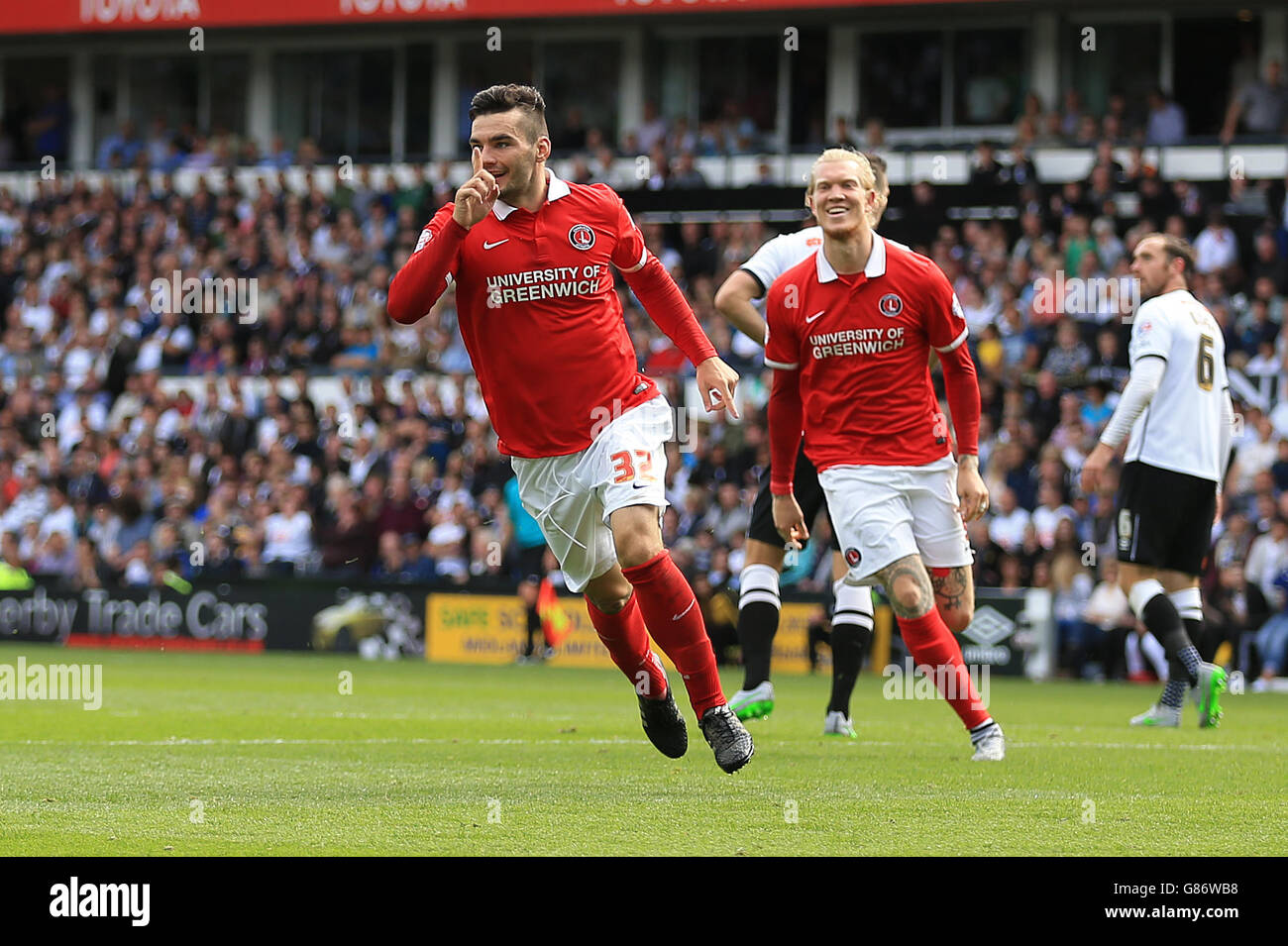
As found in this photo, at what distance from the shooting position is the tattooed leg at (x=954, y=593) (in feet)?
26.4

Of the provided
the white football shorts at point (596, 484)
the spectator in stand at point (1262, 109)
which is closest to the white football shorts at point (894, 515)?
the white football shorts at point (596, 484)

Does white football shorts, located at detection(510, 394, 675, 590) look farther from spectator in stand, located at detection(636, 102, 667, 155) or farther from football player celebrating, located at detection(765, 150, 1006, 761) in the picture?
spectator in stand, located at detection(636, 102, 667, 155)

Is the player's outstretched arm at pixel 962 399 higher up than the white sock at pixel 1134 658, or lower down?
higher up

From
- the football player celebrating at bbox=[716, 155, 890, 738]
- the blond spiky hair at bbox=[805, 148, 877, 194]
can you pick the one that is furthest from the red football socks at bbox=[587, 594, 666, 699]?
the blond spiky hair at bbox=[805, 148, 877, 194]

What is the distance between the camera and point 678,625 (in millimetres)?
6965

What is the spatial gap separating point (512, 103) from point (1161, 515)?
4.90m

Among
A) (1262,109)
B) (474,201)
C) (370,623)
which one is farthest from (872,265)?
(1262,109)

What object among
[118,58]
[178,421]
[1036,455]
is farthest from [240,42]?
[1036,455]

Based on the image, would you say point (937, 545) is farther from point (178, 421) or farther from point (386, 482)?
point (178, 421)

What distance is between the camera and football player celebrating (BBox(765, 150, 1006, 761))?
7.73 meters

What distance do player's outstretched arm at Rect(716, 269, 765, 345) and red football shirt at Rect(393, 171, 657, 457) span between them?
202 cm

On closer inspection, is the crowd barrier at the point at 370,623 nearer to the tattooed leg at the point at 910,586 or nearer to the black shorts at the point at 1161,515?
the black shorts at the point at 1161,515

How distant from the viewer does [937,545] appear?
26.1ft

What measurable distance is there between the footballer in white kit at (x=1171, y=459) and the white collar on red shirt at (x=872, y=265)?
2629 mm
